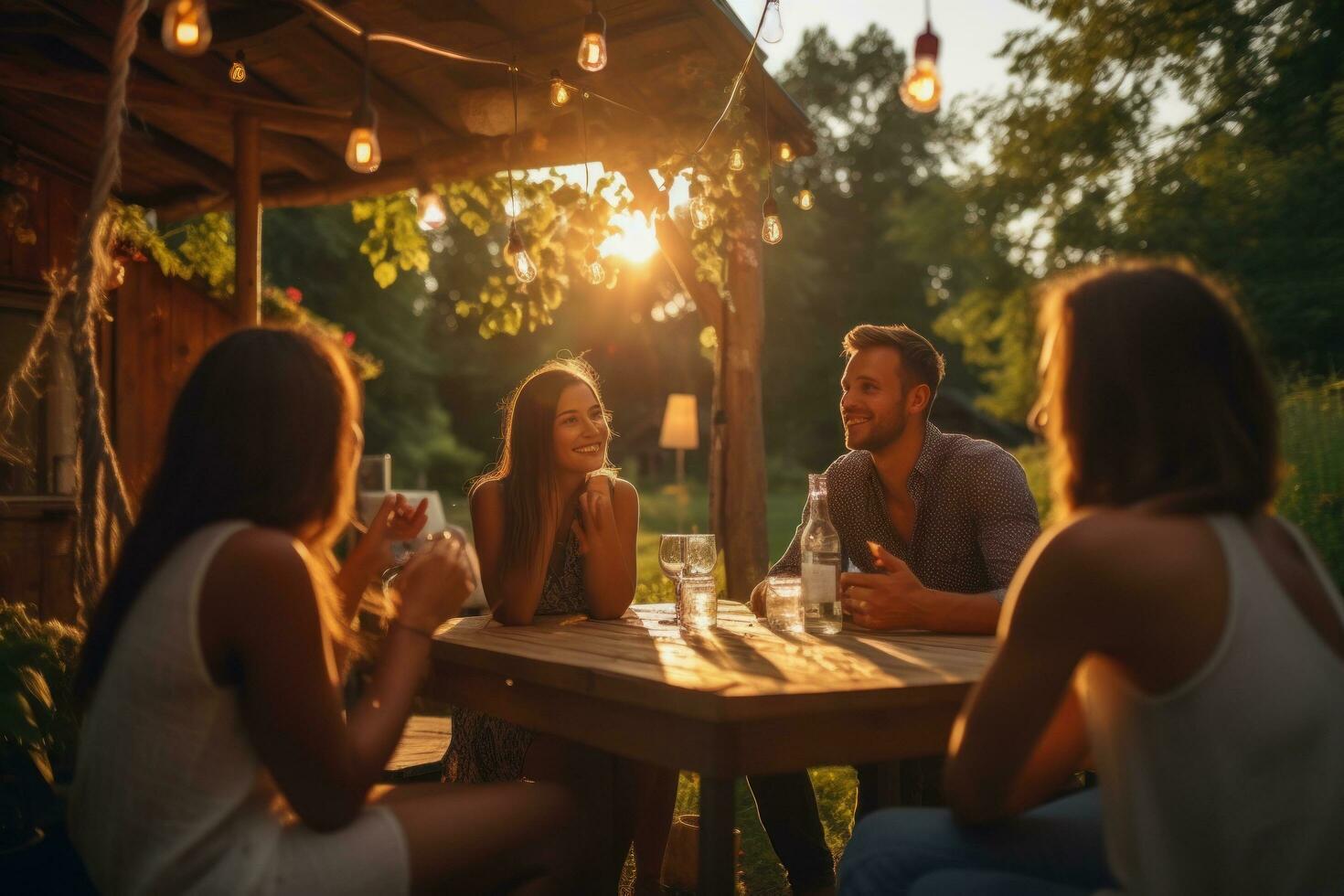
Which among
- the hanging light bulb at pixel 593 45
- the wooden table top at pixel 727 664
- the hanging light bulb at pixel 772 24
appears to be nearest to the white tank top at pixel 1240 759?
the wooden table top at pixel 727 664

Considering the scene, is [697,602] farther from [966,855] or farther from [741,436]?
[741,436]

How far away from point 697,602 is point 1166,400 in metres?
1.62

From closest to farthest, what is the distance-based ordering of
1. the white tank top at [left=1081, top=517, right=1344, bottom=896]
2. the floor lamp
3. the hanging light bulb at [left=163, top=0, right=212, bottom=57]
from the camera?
the white tank top at [left=1081, top=517, right=1344, bottom=896] → the hanging light bulb at [left=163, top=0, right=212, bottom=57] → the floor lamp

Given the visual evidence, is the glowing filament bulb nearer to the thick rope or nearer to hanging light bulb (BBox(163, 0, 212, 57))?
hanging light bulb (BBox(163, 0, 212, 57))

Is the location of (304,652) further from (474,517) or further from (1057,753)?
(474,517)

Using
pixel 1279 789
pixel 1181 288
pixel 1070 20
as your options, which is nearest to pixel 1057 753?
pixel 1279 789

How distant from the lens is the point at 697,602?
9.51ft

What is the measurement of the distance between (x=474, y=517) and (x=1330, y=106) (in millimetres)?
13235

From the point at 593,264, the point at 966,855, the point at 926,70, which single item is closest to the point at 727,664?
the point at 966,855

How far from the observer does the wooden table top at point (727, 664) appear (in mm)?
1808

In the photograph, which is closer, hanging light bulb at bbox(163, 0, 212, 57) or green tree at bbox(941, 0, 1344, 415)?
hanging light bulb at bbox(163, 0, 212, 57)

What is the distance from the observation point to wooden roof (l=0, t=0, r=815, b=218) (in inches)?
182

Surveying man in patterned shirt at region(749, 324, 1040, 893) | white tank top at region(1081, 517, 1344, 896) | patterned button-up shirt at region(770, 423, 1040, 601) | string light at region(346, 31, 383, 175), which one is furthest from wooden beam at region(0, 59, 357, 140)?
white tank top at region(1081, 517, 1344, 896)

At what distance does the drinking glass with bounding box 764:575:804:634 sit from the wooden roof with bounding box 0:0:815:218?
269 cm
